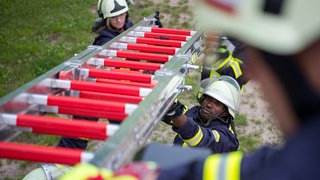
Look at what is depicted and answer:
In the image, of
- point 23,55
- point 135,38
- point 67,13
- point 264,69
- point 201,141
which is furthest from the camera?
point 67,13

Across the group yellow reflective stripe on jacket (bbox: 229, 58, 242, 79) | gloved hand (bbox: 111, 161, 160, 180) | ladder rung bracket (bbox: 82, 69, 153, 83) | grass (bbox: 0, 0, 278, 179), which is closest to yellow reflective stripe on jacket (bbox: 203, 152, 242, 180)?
gloved hand (bbox: 111, 161, 160, 180)

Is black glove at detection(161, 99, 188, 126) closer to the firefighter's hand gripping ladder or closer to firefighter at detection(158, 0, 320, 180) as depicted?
the firefighter's hand gripping ladder

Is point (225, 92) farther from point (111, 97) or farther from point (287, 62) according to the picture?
point (287, 62)

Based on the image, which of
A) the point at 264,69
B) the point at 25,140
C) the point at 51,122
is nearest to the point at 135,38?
the point at 51,122

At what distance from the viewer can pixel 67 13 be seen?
31.2ft

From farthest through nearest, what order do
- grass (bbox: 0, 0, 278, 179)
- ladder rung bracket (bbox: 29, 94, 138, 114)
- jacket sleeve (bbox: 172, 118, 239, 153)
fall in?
grass (bbox: 0, 0, 278, 179) → jacket sleeve (bbox: 172, 118, 239, 153) → ladder rung bracket (bbox: 29, 94, 138, 114)

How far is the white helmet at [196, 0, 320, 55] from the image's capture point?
0.91m

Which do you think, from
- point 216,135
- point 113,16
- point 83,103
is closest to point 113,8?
point 113,16

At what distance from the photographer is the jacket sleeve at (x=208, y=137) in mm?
3025

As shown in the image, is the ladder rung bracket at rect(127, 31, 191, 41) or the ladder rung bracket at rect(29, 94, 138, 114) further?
the ladder rung bracket at rect(127, 31, 191, 41)

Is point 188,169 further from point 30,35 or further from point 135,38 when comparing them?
point 30,35

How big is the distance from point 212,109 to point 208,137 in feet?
1.55

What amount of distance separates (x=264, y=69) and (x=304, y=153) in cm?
21

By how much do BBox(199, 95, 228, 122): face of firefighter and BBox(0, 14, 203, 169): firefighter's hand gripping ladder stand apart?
1.30 feet
